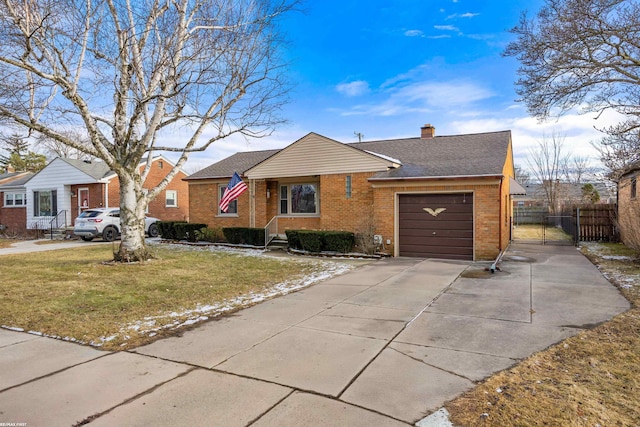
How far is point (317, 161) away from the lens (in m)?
14.8

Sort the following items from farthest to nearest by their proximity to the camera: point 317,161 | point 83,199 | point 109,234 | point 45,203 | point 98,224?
1. point 45,203
2. point 83,199
3. point 109,234
4. point 98,224
5. point 317,161

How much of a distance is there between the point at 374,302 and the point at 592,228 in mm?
15462

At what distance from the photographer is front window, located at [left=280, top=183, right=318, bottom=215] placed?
53.2ft

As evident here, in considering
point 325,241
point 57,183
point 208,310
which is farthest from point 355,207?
point 57,183

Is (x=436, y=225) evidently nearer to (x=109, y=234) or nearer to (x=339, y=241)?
(x=339, y=241)

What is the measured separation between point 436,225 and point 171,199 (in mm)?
19767

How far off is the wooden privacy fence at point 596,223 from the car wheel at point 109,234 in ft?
71.5

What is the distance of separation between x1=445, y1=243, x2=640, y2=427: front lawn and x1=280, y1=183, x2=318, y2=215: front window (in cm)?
1200

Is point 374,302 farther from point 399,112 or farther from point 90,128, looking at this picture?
point 399,112

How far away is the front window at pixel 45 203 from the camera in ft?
80.2

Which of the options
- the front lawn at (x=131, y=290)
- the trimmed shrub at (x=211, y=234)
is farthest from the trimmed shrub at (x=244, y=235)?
the front lawn at (x=131, y=290)

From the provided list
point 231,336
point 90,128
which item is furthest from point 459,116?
point 231,336

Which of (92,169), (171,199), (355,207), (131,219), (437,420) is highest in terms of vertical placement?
(92,169)

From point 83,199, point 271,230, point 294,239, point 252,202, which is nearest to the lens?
point 294,239
